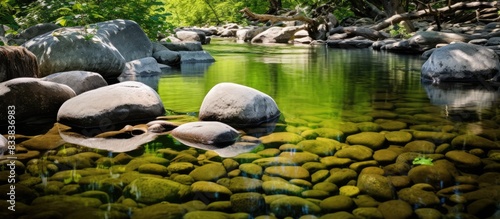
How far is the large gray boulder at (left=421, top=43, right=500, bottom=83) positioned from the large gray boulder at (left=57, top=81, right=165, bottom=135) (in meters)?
4.94

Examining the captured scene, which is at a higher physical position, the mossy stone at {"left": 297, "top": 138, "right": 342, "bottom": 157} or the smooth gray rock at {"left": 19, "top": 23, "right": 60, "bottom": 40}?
the smooth gray rock at {"left": 19, "top": 23, "right": 60, "bottom": 40}

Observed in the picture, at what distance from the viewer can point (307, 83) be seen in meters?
7.23

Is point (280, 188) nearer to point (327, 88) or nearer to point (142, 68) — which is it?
point (327, 88)

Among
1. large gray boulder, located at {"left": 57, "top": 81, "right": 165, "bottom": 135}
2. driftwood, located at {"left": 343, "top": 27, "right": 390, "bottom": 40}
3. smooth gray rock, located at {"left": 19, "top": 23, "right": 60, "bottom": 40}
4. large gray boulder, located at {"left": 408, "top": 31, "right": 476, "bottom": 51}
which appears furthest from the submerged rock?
driftwood, located at {"left": 343, "top": 27, "right": 390, "bottom": 40}

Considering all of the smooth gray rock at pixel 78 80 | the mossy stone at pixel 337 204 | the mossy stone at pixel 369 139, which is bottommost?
the mossy stone at pixel 337 204

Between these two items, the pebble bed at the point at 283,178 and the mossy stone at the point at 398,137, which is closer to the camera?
the pebble bed at the point at 283,178

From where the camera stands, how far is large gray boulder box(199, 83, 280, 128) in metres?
4.18

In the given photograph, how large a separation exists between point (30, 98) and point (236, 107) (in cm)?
210

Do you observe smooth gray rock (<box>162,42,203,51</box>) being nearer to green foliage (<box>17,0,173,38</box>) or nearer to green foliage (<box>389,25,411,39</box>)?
green foliage (<box>17,0,173,38</box>)

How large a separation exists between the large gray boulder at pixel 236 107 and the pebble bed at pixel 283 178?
44cm

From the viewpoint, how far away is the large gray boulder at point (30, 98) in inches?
167

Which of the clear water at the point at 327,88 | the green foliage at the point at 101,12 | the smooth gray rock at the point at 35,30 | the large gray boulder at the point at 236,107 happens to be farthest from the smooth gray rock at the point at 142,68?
the large gray boulder at the point at 236,107

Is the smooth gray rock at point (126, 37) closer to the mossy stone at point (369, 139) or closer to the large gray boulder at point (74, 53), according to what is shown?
the large gray boulder at point (74, 53)

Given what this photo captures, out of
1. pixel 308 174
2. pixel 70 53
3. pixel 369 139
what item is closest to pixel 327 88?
pixel 369 139
